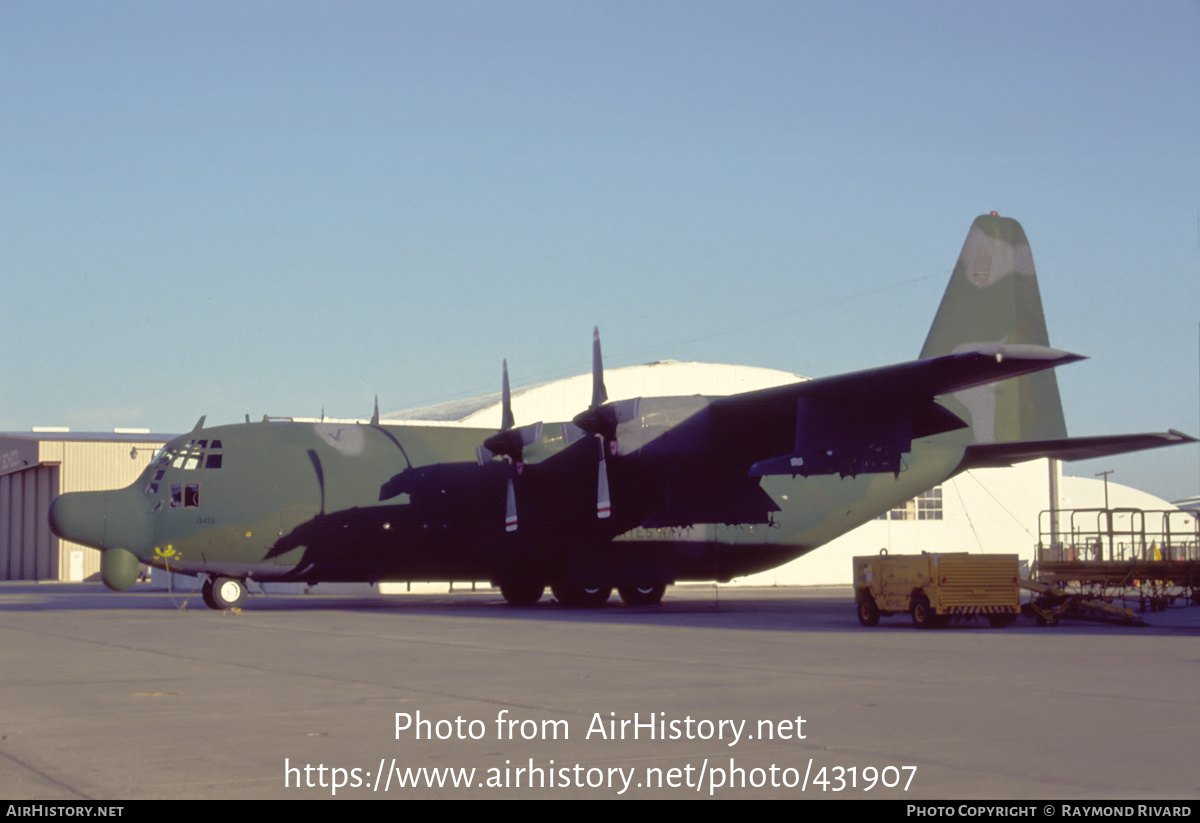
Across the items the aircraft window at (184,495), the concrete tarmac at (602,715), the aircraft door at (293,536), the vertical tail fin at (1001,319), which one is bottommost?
the concrete tarmac at (602,715)

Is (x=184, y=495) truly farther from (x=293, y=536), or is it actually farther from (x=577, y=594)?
(x=577, y=594)

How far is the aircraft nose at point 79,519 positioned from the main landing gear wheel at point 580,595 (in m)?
10.1

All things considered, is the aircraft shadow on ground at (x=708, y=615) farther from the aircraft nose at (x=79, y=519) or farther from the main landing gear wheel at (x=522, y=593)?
the aircraft nose at (x=79, y=519)

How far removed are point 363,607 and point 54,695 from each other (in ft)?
57.3

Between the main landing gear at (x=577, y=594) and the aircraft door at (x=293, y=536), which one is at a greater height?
the aircraft door at (x=293, y=536)

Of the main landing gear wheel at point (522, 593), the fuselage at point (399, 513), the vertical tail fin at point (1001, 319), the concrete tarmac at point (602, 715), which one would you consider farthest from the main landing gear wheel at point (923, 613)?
the main landing gear wheel at point (522, 593)

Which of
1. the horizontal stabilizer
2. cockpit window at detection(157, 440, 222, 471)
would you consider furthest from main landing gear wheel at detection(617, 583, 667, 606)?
cockpit window at detection(157, 440, 222, 471)

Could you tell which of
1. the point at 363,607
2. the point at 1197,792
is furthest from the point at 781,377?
the point at 1197,792

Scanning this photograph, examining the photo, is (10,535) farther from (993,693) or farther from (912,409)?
(993,693)

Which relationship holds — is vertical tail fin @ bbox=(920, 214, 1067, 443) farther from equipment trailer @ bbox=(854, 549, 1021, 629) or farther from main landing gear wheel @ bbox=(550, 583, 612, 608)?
main landing gear wheel @ bbox=(550, 583, 612, 608)

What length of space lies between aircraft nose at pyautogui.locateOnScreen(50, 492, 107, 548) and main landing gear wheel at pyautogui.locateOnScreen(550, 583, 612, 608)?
10.1m

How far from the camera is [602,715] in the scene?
31.7 feet

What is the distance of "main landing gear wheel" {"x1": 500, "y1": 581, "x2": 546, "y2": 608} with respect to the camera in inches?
1136

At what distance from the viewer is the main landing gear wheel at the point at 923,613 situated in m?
20.3
